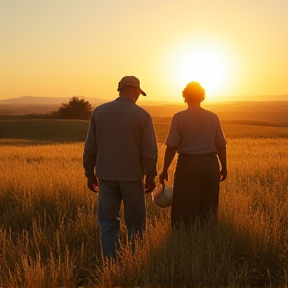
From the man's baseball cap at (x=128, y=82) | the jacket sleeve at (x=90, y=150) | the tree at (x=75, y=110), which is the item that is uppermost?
the man's baseball cap at (x=128, y=82)

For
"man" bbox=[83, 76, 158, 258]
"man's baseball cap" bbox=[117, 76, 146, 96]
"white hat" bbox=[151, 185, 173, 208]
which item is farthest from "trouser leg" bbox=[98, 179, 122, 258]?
"man's baseball cap" bbox=[117, 76, 146, 96]

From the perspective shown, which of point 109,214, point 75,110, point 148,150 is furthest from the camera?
point 75,110

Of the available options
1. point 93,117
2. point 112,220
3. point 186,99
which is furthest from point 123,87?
point 112,220

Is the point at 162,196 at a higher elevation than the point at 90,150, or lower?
lower

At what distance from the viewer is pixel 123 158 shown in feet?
18.0

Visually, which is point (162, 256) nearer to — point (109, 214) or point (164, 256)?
point (164, 256)

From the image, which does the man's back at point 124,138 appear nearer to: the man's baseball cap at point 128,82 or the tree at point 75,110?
the man's baseball cap at point 128,82

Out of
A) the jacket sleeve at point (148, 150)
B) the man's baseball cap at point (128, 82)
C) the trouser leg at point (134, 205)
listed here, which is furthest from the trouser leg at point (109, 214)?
the man's baseball cap at point (128, 82)

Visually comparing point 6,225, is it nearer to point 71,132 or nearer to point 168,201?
point 168,201

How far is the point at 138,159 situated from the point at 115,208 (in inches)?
24.5

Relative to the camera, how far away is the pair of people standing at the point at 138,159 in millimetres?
5465

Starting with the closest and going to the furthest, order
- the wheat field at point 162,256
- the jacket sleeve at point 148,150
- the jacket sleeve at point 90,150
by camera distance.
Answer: the wheat field at point 162,256
the jacket sleeve at point 148,150
the jacket sleeve at point 90,150

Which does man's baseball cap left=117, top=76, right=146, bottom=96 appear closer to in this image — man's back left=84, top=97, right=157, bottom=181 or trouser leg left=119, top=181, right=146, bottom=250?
man's back left=84, top=97, right=157, bottom=181

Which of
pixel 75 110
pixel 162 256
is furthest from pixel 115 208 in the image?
pixel 75 110
